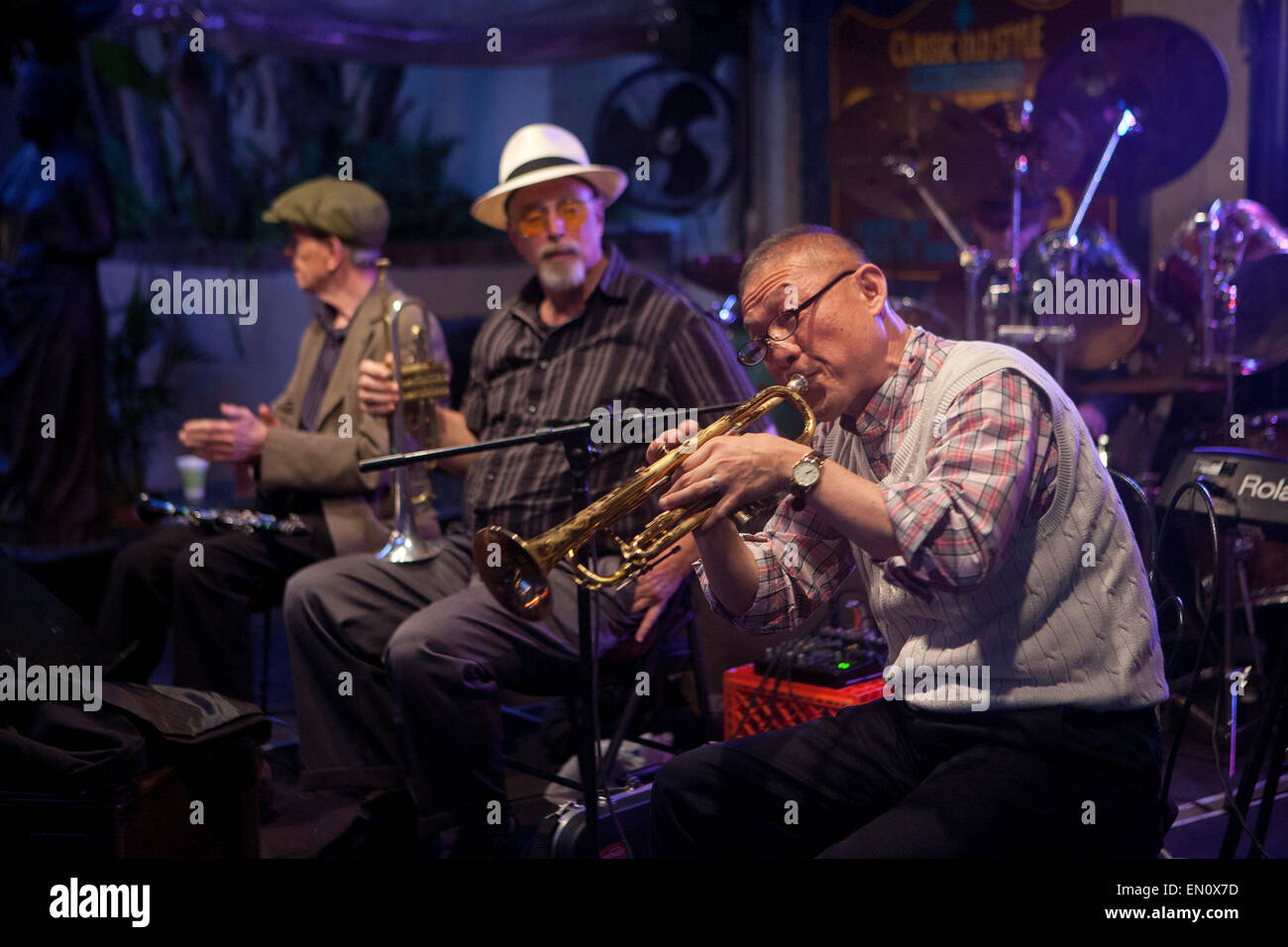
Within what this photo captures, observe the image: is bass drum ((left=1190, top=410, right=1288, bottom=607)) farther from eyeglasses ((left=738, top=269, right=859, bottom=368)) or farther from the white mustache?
eyeglasses ((left=738, top=269, right=859, bottom=368))

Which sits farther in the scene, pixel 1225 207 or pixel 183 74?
pixel 183 74

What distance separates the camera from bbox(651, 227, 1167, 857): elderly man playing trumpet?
6.57ft

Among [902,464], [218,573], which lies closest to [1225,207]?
[902,464]

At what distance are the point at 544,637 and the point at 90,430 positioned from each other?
14.4ft

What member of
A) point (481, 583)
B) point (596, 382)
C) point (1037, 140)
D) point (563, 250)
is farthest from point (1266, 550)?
point (481, 583)

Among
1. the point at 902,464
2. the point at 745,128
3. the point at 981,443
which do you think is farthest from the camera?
the point at 745,128

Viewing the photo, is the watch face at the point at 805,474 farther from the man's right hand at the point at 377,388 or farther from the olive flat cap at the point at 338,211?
the olive flat cap at the point at 338,211

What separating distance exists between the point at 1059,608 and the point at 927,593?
0.28 metres

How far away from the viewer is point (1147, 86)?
518 centimetres

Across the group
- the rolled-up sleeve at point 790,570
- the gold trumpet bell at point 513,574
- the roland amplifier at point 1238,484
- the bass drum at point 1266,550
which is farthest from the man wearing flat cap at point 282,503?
the bass drum at point 1266,550

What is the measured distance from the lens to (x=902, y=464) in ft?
7.41

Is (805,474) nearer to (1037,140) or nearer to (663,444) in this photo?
(663,444)

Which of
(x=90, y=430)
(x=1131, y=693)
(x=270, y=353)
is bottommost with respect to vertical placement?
(x=1131, y=693)
